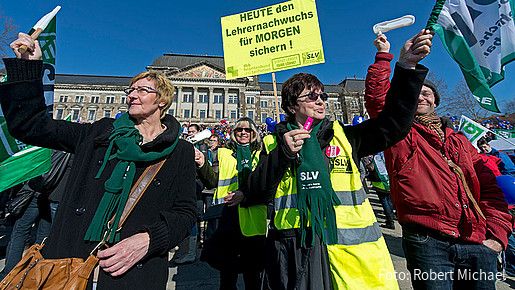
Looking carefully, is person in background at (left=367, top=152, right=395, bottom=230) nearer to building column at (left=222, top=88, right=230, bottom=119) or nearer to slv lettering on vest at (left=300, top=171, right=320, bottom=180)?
slv lettering on vest at (left=300, top=171, right=320, bottom=180)

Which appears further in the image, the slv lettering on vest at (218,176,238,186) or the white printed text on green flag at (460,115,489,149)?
the white printed text on green flag at (460,115,489,149)

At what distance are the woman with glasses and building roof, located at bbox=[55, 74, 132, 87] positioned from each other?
7316cm

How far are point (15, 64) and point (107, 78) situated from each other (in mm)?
80951

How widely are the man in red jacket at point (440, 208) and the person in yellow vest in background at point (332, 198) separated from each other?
273mm

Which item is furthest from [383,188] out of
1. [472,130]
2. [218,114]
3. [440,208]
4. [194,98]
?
[194,98]

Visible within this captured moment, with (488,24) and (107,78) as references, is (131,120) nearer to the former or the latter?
(488,24)

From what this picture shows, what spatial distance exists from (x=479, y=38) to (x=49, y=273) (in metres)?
3.11

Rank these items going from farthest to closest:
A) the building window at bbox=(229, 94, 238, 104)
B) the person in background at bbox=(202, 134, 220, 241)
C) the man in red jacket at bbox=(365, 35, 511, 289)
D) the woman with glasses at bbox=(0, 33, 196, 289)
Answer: the building window at bbox=(229, 94, 238, 104)
the person in background at bbox=(202, 134, 220, 241)
the man in red jacket at bbox=(365, 35, 511, 289)
the woman with glasses at bbox=(0, 33, 196, 289)

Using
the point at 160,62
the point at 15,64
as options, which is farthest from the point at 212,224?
the point at 160,62

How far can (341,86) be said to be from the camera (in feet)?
254

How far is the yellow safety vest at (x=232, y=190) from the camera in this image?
2.49m

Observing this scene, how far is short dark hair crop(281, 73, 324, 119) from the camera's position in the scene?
186 cm

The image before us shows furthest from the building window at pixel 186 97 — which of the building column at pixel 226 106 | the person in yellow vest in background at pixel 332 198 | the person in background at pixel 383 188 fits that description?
the person in yellow vest in background at pixel 332 198

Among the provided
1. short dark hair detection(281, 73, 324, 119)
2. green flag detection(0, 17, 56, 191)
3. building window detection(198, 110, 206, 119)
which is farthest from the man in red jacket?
building window detection(198, 110, 206, 119)
